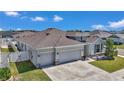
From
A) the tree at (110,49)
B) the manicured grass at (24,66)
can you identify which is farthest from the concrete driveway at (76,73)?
the tree at (110,49)

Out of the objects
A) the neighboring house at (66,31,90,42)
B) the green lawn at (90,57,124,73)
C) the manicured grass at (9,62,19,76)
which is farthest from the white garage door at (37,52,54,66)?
the green lawn at (90,57,124,73)

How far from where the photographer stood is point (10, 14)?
265 inches

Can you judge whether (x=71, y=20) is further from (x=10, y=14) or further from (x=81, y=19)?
(x=10, y=14)

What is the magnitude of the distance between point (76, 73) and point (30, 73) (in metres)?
2.18

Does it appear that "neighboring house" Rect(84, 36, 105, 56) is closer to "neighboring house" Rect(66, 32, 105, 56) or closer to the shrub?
"neighboring house" Rect(66, 32, 105, 56)

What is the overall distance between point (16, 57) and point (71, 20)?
3877mm

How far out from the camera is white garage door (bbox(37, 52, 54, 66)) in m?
8.41

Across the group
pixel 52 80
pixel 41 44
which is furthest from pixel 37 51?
pixel 52 80

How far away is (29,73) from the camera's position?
7.35 meters

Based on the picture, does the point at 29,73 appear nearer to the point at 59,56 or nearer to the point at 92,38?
the point at 59,56

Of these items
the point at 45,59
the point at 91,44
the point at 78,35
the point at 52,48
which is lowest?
the point at 45,59

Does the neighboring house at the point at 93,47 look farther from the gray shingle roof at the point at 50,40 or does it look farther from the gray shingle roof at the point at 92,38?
the gray shingle roof at the point at 50,40

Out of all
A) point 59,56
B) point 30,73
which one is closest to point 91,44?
point 59,56

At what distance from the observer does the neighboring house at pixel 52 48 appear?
8.54 m
